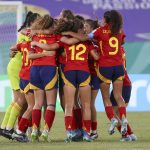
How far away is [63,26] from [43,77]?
2.71 feet

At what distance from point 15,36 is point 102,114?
3671mm

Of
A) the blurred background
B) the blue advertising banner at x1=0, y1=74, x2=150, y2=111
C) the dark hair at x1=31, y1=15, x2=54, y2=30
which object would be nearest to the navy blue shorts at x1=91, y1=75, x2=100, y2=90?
the dark hair at x1=31, y1=15, x2=54, y2=30

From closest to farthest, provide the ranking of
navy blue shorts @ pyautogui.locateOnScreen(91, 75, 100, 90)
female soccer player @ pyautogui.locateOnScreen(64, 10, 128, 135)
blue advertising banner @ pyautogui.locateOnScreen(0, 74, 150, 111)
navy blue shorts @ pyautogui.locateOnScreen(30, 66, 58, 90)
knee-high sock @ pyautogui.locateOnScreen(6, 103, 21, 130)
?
1. navy blue shorts @ pyautogui.locateOnScreen(30, 66, 58, 90)
2. female soccer player @ pyautogui.locateOnScreen(64, 10, 128, 135)
3. navy blue shorts @ pyautogui.locateOnScreen(91, 75, 100, 90)
4. knee-high sock @ pyautogui.locateOnScreen(6, 103, 21, 130)
5. blue advertising banner @ pyautogui.locateOnScreen(0, 74, 150, 111)

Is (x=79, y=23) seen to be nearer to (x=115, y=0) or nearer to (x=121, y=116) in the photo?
(x=121, y=116)

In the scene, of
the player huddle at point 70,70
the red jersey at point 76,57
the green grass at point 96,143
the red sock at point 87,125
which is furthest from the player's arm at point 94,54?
the green grass at point 96,143

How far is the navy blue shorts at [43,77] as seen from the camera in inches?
498

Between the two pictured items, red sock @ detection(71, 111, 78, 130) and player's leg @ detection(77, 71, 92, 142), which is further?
red sock @ detection(71, 111, 78, 130)

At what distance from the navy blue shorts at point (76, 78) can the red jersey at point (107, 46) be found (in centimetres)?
36

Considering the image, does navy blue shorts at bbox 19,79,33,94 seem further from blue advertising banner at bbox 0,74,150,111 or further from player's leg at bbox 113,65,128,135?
blue advertising banner at bbox 0,74,150,111

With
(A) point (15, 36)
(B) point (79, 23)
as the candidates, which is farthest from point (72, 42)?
(A) point (15, 36)

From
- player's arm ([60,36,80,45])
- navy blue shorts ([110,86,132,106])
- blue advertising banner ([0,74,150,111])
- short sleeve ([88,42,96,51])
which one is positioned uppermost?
player's arm ([60,36,80,45])

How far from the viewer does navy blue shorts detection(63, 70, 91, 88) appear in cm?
1276

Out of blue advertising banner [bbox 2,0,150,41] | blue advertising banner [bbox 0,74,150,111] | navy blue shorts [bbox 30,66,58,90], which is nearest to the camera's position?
navy blue shorts [bbox 30,66,58,90]

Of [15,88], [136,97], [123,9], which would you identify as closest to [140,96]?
[136,97]
